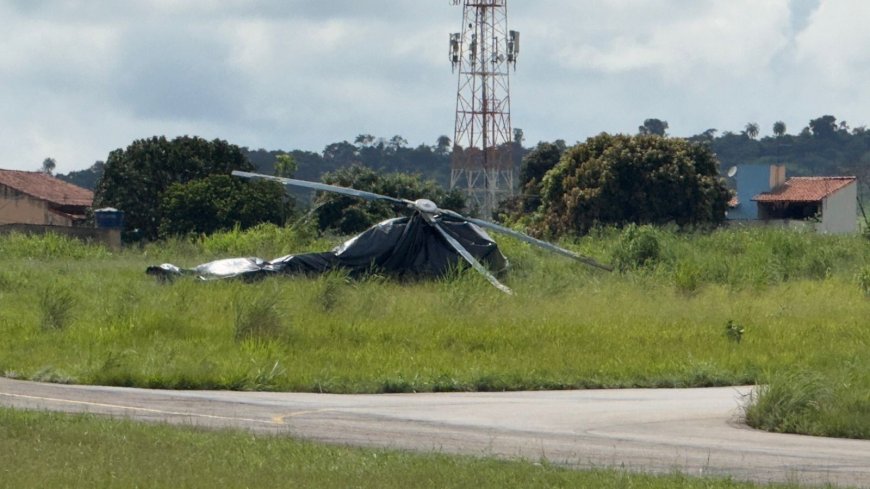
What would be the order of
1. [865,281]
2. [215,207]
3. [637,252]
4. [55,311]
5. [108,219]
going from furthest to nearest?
[215,207], [108,219], [637,252], [865,281], [55,311]

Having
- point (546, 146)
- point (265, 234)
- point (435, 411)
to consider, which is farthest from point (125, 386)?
point (546, 146)

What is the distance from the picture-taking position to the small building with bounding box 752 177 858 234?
3324 inches

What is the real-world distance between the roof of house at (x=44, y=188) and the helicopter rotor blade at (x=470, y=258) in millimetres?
52415

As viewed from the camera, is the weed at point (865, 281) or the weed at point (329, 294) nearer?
the weed at point (329, 294)

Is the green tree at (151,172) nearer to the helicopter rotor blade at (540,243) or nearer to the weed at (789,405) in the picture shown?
the helicopter rotor blade at (540,243)

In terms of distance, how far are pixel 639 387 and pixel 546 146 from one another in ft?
241

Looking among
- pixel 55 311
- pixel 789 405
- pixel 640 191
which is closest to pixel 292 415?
pixel 789 405

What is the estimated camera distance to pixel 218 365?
Answer: 58.6 feet

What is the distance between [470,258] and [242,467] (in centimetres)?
2187

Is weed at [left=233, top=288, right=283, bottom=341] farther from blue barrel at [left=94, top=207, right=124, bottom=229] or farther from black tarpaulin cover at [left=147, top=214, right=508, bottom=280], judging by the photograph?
blue barrel at [left=94, top=207, right=124, bottom=229]

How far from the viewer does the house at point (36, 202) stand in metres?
80.7

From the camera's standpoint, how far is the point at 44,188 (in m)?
86.7

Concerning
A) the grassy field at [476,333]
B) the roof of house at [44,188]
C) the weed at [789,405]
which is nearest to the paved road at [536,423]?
the weed at [789,405]

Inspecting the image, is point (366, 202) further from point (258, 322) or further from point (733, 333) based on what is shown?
point (733, 333)
